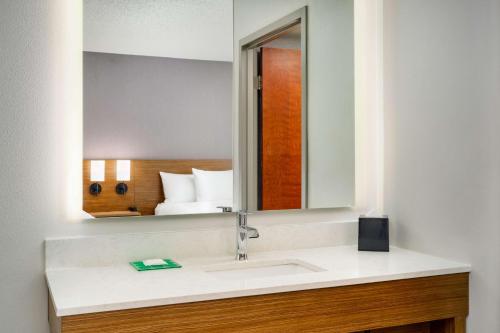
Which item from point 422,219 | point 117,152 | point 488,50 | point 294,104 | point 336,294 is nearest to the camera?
point 336,294

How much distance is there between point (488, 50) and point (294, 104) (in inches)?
30.5

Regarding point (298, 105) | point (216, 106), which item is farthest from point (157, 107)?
point (298, 105)

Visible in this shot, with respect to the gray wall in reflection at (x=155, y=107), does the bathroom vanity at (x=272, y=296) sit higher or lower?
lower

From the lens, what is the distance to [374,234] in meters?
2.09

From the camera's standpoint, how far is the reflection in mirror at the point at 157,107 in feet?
5.99

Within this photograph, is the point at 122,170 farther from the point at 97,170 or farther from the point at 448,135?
the point at 448,135

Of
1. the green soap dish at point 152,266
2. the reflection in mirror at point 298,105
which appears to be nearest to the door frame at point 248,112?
the reflection in mirror at point 298,105

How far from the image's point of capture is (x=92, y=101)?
1819 millimetres

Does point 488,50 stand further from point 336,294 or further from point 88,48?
point 88,48

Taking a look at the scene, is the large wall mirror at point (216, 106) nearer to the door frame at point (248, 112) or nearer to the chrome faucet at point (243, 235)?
the door frame at point (248, 112)

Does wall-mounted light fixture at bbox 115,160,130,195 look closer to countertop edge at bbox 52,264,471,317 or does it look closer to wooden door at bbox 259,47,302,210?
countertop edge at bbox 52,264,471,317

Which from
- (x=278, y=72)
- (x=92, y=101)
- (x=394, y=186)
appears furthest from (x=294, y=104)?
(x=92, y=101)

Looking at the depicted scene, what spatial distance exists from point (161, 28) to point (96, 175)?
0.59m

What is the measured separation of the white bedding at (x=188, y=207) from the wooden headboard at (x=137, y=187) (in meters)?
0.03
